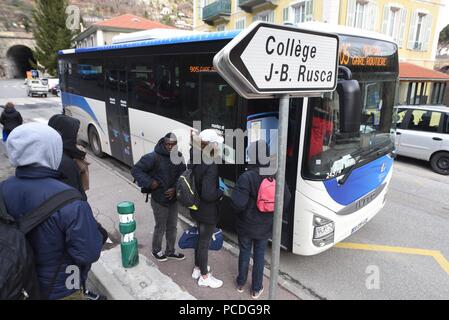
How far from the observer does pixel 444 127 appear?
8.62 m

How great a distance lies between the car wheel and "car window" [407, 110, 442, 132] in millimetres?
703

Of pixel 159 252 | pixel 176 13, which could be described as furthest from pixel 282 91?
pixel 176 13

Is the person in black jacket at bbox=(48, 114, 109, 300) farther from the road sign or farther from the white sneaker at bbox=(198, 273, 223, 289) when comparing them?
the road sign

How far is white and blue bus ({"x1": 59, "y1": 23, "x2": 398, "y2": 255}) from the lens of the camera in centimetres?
359

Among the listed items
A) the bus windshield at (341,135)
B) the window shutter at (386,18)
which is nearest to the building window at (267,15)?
the window shutter at (386,18)

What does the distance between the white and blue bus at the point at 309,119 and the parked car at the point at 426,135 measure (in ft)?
16.2

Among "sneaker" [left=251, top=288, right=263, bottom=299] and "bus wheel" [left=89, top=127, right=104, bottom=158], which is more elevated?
"bus wheel" [left=89, top=127, right=104, bottom=158]

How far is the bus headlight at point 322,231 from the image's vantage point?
146 inches

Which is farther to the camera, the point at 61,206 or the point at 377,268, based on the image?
the point at 377,268

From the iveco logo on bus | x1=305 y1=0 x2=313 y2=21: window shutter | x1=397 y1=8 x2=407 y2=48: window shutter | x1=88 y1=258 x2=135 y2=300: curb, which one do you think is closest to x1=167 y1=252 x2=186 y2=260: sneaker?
x1=88 y1=258 x2=135 y2=300: curb

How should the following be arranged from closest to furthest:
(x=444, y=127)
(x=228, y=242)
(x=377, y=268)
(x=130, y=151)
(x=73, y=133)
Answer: (x=73, y=133), (x=377, y=268), (x=228, y=242), (x=130, y=151), (x=444, y=127)

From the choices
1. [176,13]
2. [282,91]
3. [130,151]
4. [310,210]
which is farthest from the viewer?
[176,13]
